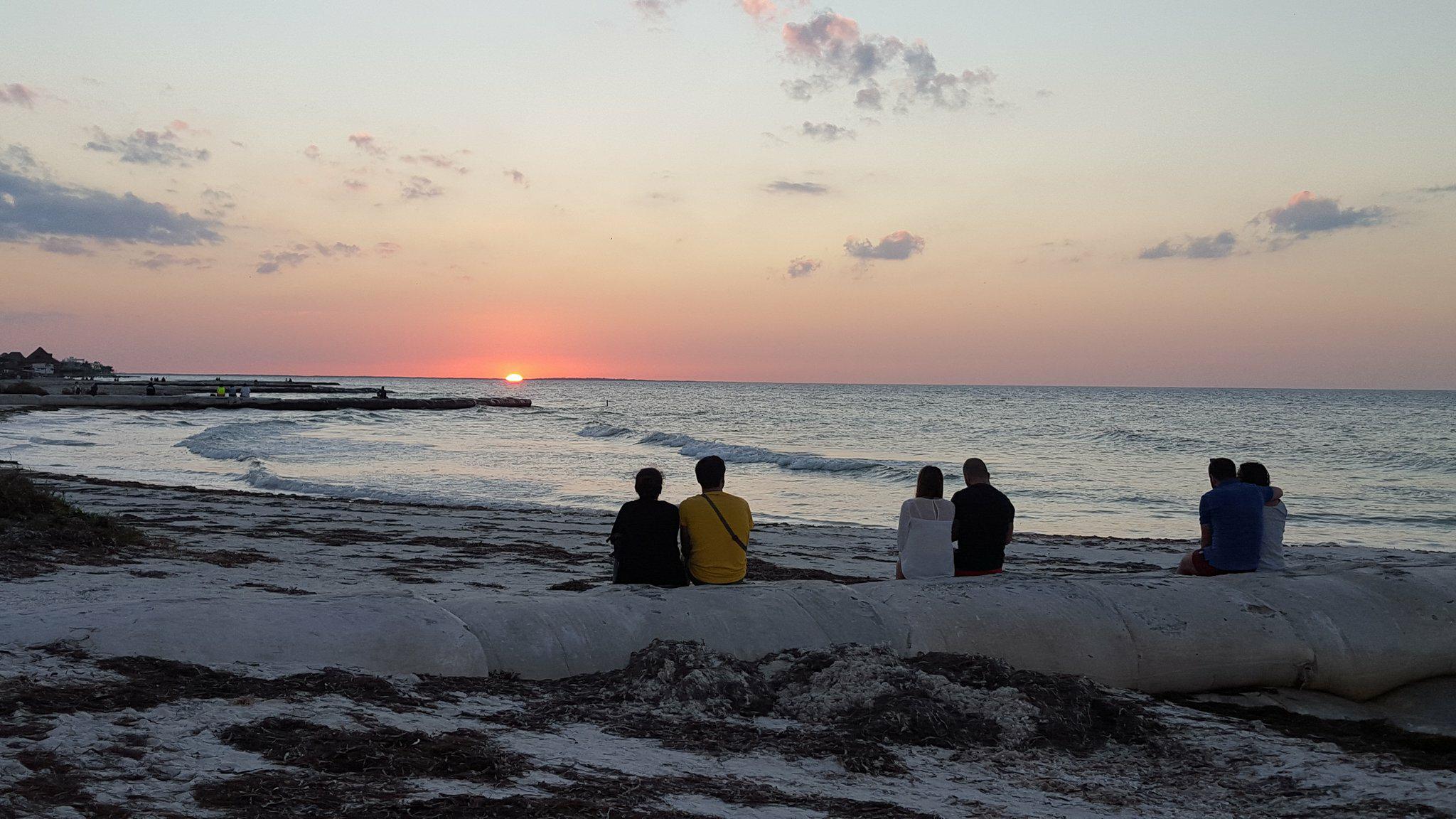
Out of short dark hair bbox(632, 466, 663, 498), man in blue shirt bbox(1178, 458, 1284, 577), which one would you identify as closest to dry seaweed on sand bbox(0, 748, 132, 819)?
short dark hair bbox(632, 466, 663, 498)

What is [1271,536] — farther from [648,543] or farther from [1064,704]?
[648,543]

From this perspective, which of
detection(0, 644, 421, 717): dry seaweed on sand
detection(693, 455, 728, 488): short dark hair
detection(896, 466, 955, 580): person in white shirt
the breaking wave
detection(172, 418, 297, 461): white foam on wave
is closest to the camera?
detection(0, 644, 421, 717): dry seaweed on sand

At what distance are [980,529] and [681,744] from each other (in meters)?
3.83

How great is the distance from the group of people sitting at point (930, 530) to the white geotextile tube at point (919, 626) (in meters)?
0.29

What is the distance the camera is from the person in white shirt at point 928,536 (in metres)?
7.55

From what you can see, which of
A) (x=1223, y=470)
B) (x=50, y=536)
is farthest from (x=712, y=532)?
(x=50, y=536)

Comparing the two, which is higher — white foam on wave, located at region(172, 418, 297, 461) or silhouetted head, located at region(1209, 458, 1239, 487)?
silhouetted head, located at region(1209, 458, 1239, 487)

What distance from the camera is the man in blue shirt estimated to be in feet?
25.4

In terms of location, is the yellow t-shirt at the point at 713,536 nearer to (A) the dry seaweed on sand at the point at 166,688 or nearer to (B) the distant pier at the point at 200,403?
(A) the dry seaweed on sand at the point at 166,688

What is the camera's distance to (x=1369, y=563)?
808cm

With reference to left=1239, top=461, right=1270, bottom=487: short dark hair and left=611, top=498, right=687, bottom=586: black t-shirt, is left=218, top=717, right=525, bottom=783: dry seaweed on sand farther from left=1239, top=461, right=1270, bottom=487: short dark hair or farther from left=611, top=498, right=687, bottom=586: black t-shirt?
left=1239, top=461, right=1270, bottom=487: short dark hair

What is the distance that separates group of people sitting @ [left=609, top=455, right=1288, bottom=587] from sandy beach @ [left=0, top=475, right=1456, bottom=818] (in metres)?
0.74

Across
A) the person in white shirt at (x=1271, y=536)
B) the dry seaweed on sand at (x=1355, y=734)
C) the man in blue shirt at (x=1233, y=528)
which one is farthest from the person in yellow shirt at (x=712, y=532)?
the person in white shirt at (x=1271, y=536)

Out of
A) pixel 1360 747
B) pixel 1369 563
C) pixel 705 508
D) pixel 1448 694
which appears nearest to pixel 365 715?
pixel 705 508
